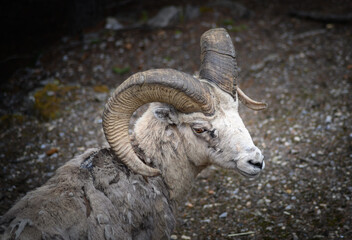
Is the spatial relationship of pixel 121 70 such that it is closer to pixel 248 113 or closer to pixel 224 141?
pixel 248 113

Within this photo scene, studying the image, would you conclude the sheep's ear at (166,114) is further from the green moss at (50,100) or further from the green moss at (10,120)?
the green moss at (10,120)

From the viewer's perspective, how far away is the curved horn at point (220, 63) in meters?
4.66

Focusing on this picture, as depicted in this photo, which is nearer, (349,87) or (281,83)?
(349,87)

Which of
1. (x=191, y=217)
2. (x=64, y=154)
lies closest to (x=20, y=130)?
(x=64, y=154)

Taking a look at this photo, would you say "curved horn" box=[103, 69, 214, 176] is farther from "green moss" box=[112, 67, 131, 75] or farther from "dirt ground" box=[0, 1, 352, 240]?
"green moss" box=[112, 67, 131, 75]

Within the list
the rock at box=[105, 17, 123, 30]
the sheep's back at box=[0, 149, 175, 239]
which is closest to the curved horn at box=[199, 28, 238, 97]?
the sheep's back at box=[0, 149, 175, 239]

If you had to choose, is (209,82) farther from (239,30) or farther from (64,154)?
(239,30)

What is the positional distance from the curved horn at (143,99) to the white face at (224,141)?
0.66 feet

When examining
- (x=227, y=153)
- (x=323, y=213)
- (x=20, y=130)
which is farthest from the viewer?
(x=20, y=130)

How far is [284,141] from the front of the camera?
7973 millimetres

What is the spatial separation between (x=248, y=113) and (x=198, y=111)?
4808 millimetres

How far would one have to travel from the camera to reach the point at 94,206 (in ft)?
13.5

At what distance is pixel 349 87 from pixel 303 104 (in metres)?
1.33

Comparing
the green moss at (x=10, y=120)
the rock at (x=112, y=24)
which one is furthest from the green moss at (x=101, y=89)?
the rock at (x=112, y=24)
